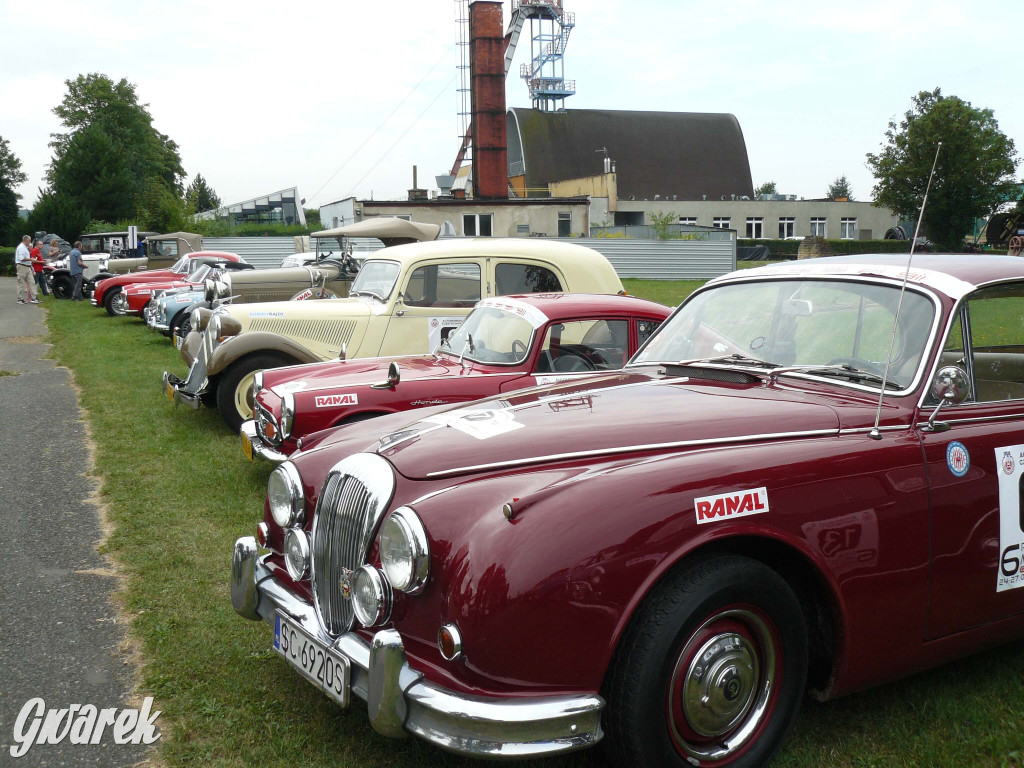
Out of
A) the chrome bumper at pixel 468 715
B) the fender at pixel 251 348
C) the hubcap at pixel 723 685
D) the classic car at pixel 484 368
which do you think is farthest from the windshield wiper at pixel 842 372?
the fender at pixel 251 348

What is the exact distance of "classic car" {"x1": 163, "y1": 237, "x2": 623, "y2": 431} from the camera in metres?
7.82

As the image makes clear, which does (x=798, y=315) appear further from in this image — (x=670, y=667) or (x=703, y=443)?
(x=670, y=667)

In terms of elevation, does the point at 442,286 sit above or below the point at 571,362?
above

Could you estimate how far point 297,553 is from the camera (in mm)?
3078

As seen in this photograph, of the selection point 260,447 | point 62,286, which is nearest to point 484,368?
point 260,447

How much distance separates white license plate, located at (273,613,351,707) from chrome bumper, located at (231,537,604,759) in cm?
10

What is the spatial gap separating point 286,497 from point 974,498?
2449 millimetres

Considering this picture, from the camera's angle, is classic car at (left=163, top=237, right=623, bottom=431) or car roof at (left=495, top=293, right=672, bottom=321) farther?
classic car at (left=163, top=237, right=623, bottom=431)

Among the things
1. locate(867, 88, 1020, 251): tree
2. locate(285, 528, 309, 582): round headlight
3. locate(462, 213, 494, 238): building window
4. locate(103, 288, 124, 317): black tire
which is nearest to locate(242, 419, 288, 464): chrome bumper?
locate(285, 528, 309, 582): round headlight

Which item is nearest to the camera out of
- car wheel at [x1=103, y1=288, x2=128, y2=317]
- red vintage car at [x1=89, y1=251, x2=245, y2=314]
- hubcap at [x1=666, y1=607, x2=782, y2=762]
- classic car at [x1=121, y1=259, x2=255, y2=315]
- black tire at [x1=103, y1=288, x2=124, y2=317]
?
hubcap at [x1=666, y1=607, x2=782, y2=762]

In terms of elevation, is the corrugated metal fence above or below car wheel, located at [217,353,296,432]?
above

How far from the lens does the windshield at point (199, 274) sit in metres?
17.9

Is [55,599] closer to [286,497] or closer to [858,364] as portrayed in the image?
[286,497]

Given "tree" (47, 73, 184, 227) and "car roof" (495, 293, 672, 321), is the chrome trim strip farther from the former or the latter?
"tree" (47, 73, 184, 227)
